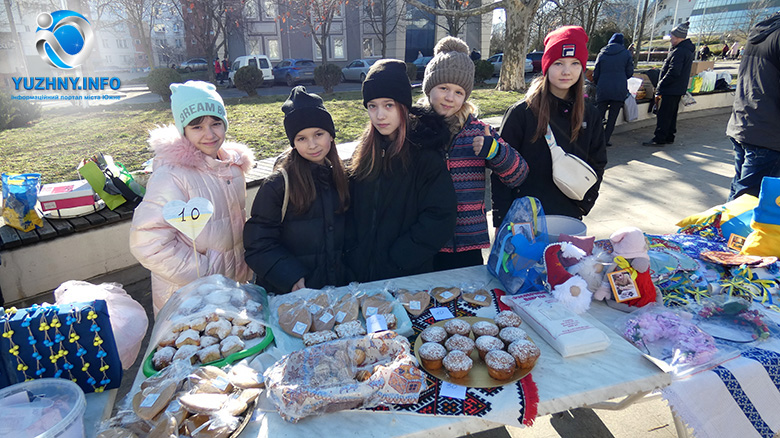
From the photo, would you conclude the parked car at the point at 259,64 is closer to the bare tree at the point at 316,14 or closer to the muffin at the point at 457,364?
the bare tree at the point at 316,14

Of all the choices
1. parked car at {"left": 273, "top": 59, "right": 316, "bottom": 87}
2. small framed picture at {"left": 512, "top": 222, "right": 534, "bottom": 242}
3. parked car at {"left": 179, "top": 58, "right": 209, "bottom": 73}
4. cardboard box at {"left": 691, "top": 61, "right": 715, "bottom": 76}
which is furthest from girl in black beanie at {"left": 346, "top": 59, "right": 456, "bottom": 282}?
parked car at {"left": 179, "top": 58, "right": 209, "bottom": 73}

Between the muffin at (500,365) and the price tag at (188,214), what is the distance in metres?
1.27

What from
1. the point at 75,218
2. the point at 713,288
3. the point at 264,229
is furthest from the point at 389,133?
the point at 75,218

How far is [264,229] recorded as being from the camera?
6.74ft

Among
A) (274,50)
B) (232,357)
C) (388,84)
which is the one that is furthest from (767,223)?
(274,50)

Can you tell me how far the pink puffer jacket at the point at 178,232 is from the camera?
2.03 m

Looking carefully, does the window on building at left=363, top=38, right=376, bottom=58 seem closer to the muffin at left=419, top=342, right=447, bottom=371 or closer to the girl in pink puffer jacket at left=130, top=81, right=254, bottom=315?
the girl in pink puffer jacket at left=130, top=81, right=254, bottom=315

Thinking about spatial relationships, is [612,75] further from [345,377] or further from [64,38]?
[64,38]

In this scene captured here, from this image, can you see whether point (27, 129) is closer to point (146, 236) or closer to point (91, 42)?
point (91, 42)

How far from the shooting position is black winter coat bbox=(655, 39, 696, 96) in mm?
7270

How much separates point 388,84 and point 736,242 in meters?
2.16

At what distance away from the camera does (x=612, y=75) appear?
716 centimetres

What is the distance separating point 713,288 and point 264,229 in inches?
84.9

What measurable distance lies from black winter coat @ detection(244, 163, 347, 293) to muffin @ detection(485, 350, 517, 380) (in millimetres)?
1008
